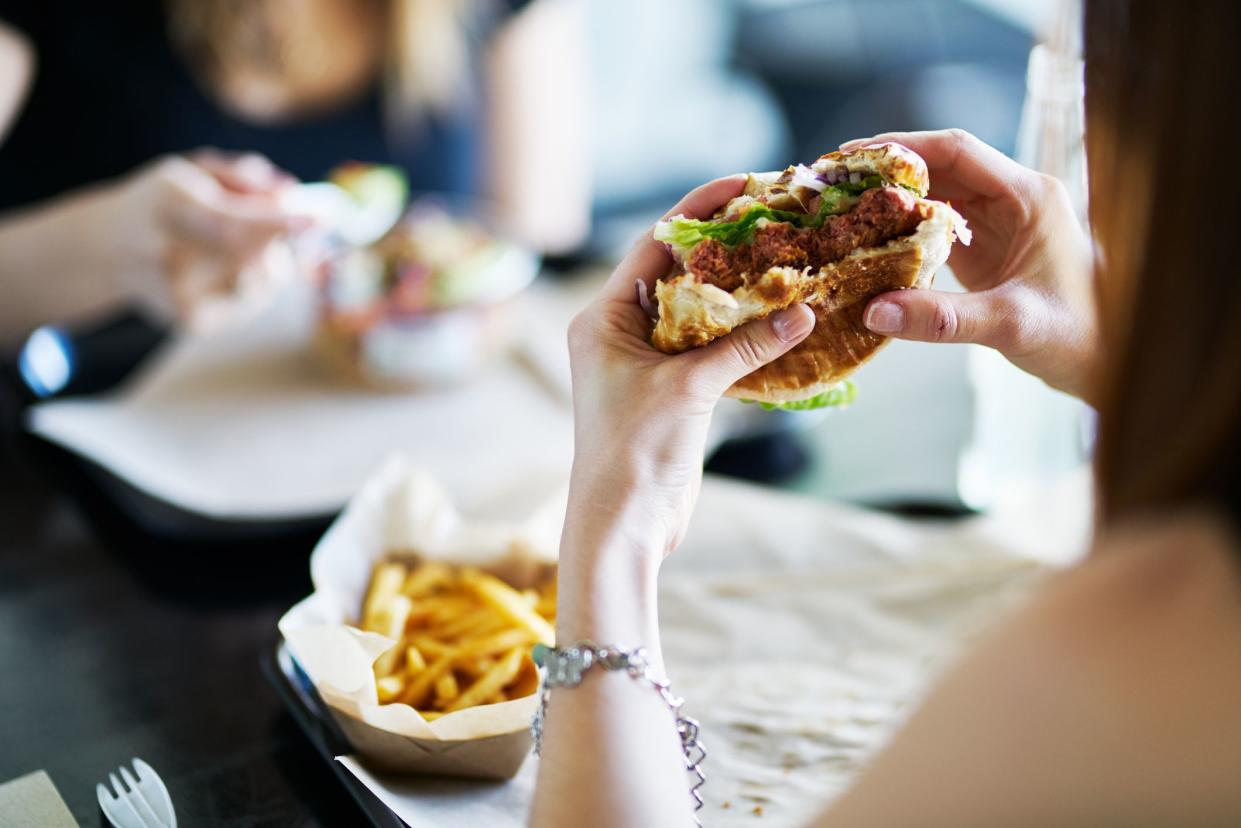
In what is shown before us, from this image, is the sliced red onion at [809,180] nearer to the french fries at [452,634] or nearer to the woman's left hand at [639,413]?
the woman's left hand at [639,413]

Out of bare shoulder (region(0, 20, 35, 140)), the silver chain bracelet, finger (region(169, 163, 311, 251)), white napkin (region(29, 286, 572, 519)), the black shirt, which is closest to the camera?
the silver chain bracelet

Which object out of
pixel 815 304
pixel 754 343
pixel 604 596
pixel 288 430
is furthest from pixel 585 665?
pixel 288 430

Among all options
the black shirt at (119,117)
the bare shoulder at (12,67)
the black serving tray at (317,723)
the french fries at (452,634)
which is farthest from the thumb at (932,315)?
the bare shoulder at (12,67)

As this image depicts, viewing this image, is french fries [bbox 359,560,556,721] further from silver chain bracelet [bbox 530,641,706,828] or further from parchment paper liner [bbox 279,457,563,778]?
silver chain bracelet [bbox 530,641,706,828]

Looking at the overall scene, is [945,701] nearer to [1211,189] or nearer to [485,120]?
[1211,189]

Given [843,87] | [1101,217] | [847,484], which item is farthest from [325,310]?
[843,87]

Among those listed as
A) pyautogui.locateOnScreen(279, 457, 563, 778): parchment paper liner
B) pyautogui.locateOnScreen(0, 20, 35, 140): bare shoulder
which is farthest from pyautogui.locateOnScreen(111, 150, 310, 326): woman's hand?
pyautogui.locateOnScreen(279, 457, 563, 778): parchment paper liner
